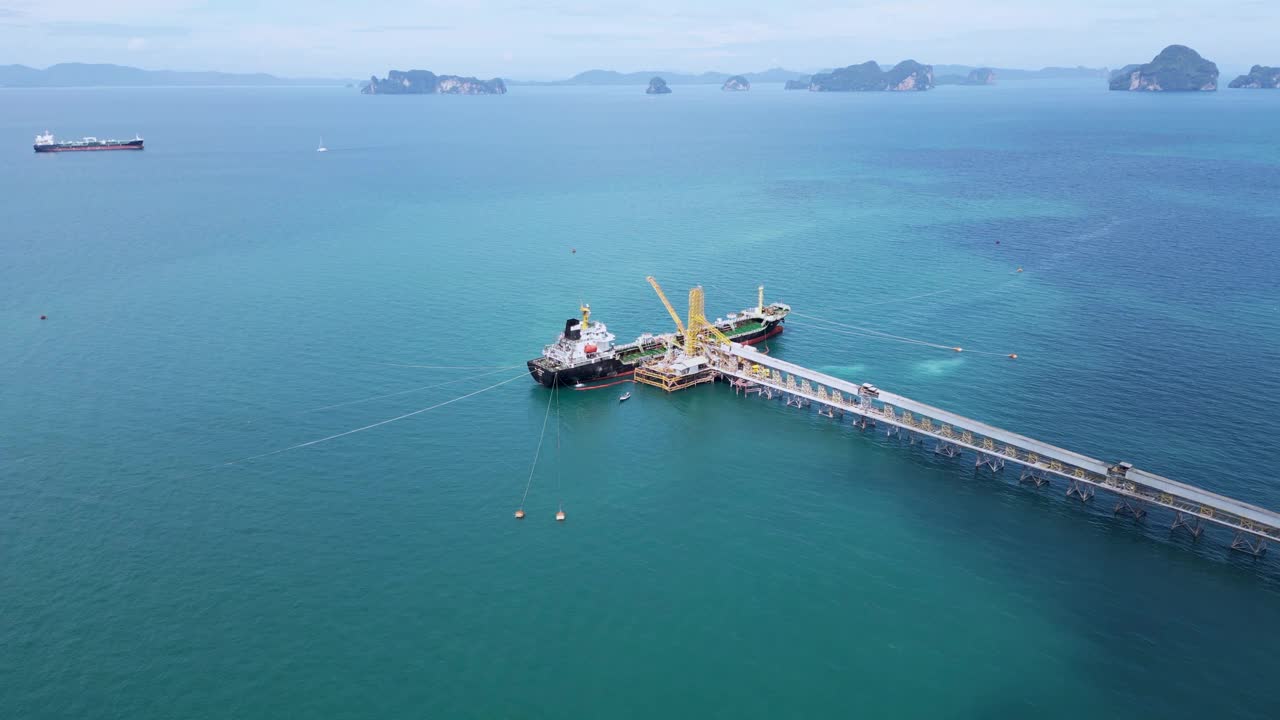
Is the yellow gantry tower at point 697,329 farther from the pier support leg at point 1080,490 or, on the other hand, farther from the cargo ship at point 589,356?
the pier support leg at point 1080,490

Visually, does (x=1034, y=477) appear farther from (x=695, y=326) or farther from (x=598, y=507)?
(x=695, y=326)

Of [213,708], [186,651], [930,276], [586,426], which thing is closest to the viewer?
[213,708]

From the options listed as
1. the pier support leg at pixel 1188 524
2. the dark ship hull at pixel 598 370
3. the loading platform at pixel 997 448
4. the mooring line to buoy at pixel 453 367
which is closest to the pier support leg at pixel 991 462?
the loading platform at pixel 997 448

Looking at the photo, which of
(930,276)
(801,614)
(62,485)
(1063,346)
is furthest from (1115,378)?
(62,485)

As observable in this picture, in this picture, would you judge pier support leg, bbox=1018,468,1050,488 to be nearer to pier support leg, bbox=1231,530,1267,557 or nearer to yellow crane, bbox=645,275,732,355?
pier support leg, bbox=1231,530,1267,557

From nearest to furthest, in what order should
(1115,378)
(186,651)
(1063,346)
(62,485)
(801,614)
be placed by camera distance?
(186,651), (801,614), (62,485), (1115,378), (1063,346)

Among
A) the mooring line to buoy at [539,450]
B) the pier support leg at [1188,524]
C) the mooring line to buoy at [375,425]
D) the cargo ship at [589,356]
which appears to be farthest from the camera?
the cargo ship at [589,356]

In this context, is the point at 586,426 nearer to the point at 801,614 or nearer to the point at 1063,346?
the point at 801,614

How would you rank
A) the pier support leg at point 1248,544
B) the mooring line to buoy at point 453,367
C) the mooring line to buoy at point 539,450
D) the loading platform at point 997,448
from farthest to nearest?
the mooring line to buoy at point 453,367, the mooring line to buoy at point 539,450, the loading platform at point 997,448, the pier support leg at point 1248,544
